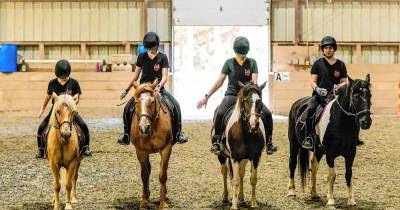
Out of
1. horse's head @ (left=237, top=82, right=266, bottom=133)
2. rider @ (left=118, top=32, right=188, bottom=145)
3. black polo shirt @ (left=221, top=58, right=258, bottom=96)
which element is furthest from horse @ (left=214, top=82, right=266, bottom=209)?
rider @ (left=118, top=32, right=188, bottom=145)

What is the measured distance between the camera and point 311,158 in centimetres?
801

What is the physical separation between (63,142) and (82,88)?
15.2 m

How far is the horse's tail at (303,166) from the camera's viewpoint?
786 cm

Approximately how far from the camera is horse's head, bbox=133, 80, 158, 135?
6.61 metres

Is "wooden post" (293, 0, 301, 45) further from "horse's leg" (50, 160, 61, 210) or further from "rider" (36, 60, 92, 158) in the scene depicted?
"horse's leg" (50, 160, 61, 210)

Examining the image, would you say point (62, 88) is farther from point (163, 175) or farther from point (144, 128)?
point (163, 175)

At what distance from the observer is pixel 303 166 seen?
25.8 feet

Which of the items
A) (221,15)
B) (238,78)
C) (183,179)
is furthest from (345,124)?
(221,15)

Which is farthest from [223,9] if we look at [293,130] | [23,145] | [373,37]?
[293,130]

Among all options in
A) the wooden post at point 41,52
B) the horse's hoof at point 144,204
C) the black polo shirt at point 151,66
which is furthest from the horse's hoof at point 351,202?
the wooden post at point 41,52

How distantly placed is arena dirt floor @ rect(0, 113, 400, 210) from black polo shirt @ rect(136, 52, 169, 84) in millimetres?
1440

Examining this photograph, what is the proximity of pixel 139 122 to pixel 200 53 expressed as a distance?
651 inches

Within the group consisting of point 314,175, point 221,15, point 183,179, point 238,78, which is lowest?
point 183,179

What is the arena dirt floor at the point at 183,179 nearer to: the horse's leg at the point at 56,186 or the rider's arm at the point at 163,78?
the horse's leg at the point at 56,186
